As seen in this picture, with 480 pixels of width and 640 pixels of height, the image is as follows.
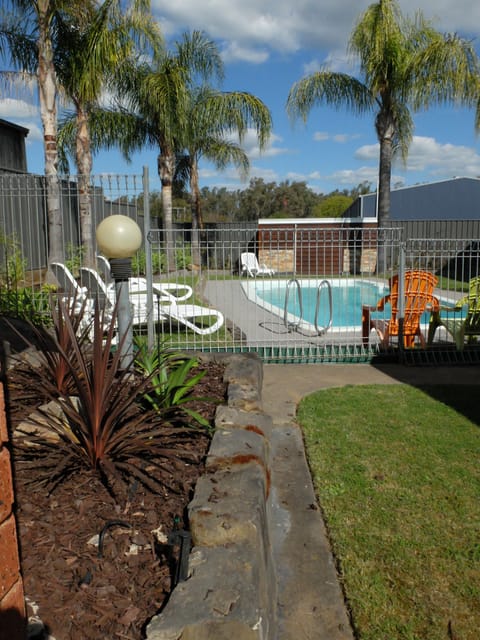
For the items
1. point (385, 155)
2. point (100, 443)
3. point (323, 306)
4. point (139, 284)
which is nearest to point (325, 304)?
point (323, 306)

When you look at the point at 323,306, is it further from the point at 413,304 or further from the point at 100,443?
the point at 100,443

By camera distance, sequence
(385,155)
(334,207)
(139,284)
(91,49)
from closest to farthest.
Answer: (139,284)
(91,49)
(385,155)
(334,207)

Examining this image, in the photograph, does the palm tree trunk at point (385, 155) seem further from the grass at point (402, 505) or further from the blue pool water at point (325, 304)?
the grass at point (402, 505)

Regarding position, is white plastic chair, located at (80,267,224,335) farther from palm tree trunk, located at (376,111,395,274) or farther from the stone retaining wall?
palm tree trunk, located at (376,111,395,274)

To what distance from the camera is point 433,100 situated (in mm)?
15641

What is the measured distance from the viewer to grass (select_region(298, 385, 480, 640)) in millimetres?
2412

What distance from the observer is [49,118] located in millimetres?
11211

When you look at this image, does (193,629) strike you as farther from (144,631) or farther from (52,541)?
(52,541)

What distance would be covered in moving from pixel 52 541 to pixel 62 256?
8704mm

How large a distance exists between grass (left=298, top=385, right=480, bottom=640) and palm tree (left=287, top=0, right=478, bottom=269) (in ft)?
41.7

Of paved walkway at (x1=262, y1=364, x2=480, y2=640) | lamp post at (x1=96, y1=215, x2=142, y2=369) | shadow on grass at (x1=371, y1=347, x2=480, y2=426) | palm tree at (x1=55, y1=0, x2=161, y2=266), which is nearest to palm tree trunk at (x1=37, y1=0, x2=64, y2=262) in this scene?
palm tree at (x1=55, y1=0, x2=161, y2=266)

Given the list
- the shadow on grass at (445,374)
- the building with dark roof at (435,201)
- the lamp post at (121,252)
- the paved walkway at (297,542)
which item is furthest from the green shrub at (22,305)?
the building with dark roof at (435,201)

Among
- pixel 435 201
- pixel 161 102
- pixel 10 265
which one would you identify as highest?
pixel 161 102

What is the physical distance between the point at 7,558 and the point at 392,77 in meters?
17.3
